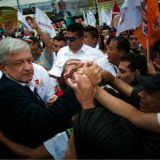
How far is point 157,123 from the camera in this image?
183cm

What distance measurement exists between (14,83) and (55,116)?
400 millimetres

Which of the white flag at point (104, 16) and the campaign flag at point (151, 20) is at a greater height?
the campaign flag at point (151, 20)

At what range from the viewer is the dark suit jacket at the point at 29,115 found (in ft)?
6.49

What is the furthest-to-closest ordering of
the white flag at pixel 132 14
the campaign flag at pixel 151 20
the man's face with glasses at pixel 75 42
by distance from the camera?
the man's face with glasses at pixel 75 42 → the white flag at pixel 132 14 → the campaign flag at pixel 151 20

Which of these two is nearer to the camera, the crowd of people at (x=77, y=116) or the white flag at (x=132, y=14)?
the crowd of people at (x=77, y=116)

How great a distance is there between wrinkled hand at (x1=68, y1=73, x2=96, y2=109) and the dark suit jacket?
0.24 metres

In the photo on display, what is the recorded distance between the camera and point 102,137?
1520 mm

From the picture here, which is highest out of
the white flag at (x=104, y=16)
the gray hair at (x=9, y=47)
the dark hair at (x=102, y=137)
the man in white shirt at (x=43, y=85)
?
the gray hair at (x=9, y=47)

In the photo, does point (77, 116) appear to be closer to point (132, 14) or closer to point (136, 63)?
point (136, 63)

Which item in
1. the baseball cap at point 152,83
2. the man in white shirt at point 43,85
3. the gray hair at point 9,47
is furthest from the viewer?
the man in white shirt at point 43,85

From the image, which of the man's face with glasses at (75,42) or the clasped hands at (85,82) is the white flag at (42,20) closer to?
the man's face with glasses at (75,42)

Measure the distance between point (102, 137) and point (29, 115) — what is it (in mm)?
615

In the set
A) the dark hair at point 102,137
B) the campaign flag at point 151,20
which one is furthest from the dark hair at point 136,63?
the dark hair at point 102,137

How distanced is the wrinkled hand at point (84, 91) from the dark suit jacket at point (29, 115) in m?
0.24
